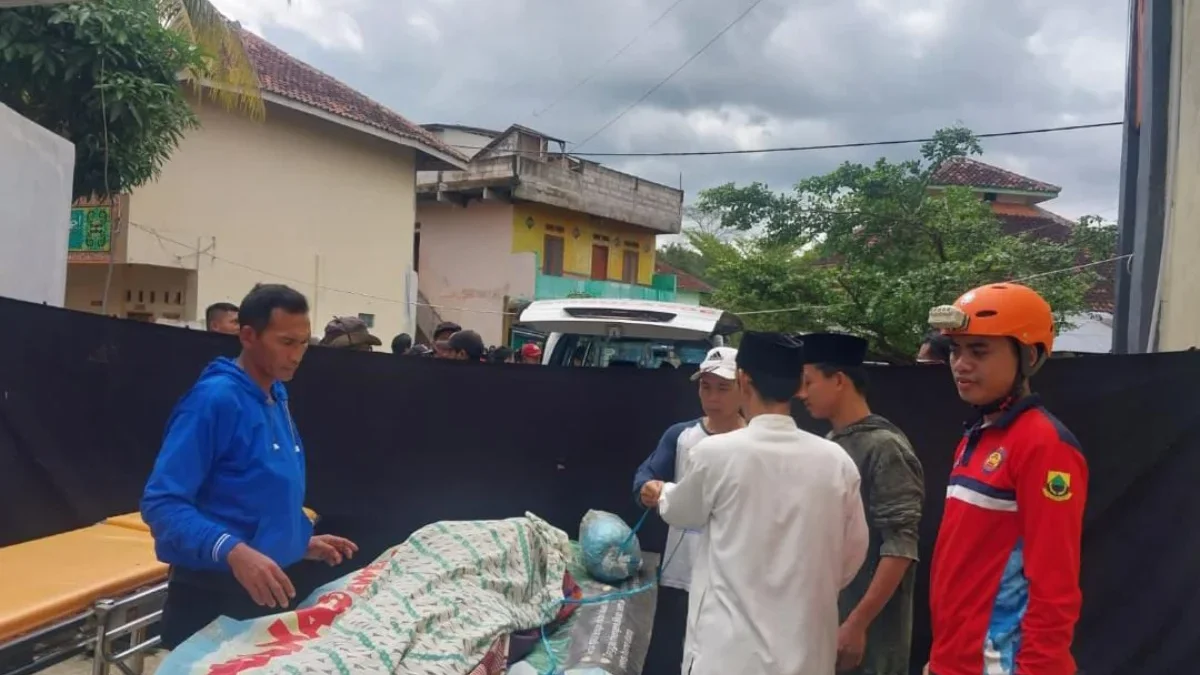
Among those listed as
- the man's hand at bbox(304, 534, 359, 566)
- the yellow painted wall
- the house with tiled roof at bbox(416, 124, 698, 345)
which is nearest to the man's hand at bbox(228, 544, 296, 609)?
the man's hand at bbox(304, 534, 359, 566)

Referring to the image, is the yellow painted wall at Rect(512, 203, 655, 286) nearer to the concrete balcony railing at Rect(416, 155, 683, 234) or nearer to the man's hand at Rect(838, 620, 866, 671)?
the concrete balcony railing at Rect(416, 155, 683, 234)

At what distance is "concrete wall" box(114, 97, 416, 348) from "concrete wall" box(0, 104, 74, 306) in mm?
6420

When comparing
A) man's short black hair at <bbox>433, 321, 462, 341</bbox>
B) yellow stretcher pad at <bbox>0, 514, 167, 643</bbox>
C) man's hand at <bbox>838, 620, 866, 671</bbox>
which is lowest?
yellow stretcher pad at <bbox>0, 514, 167, 643</bbox>

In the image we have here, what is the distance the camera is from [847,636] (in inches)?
105

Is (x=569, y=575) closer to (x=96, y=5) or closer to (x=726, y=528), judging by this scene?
(x=726, y=528)

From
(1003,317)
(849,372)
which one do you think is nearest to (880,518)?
(849,372)

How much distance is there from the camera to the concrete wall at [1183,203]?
513 cm

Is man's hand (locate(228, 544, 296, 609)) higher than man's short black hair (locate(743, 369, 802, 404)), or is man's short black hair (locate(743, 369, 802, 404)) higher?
man's short black hair (locate(743, 369, 802, 404))

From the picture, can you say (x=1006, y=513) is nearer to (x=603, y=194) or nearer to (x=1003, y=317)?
(x=1003, y=317)

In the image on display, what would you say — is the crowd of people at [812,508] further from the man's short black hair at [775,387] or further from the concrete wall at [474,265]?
the concrete wall at [474,265]

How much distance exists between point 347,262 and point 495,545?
13.7m

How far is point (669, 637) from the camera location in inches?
168

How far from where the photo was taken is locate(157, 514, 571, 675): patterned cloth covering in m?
2.70

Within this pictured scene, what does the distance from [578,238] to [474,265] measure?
142 inches
